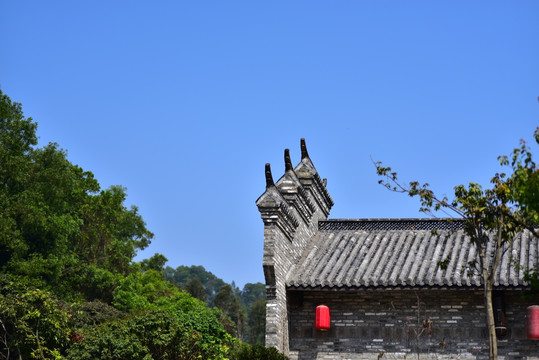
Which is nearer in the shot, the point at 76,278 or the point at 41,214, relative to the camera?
the point at 41,214

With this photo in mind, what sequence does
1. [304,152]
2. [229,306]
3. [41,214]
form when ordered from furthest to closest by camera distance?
[229,306]
[41,214]
[304,152]

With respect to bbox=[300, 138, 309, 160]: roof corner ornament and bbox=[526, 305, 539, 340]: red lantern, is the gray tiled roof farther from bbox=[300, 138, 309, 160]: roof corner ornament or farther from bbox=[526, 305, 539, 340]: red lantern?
bbox=[300, 138, 309, 160]: roof corner ornament

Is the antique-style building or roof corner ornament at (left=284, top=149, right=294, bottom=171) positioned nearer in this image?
the antique-style building

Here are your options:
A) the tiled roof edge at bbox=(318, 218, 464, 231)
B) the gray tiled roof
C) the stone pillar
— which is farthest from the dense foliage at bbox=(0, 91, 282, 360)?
the tiled roof edge at bbox=(318, 218, 464, 231)

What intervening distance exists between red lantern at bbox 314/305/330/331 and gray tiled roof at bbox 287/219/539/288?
393 millimetres

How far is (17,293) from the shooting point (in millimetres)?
22188

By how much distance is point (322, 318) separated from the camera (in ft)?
48.9

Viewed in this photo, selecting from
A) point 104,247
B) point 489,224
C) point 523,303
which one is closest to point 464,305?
point 523,303

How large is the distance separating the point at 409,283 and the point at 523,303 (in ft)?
6.22

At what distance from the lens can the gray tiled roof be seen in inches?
579

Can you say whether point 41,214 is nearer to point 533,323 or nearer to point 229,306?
point 533,323

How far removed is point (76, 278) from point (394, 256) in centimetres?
2170

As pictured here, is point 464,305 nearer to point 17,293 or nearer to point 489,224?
point 489,224

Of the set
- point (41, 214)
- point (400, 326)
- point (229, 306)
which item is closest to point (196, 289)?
point (229, 306)
